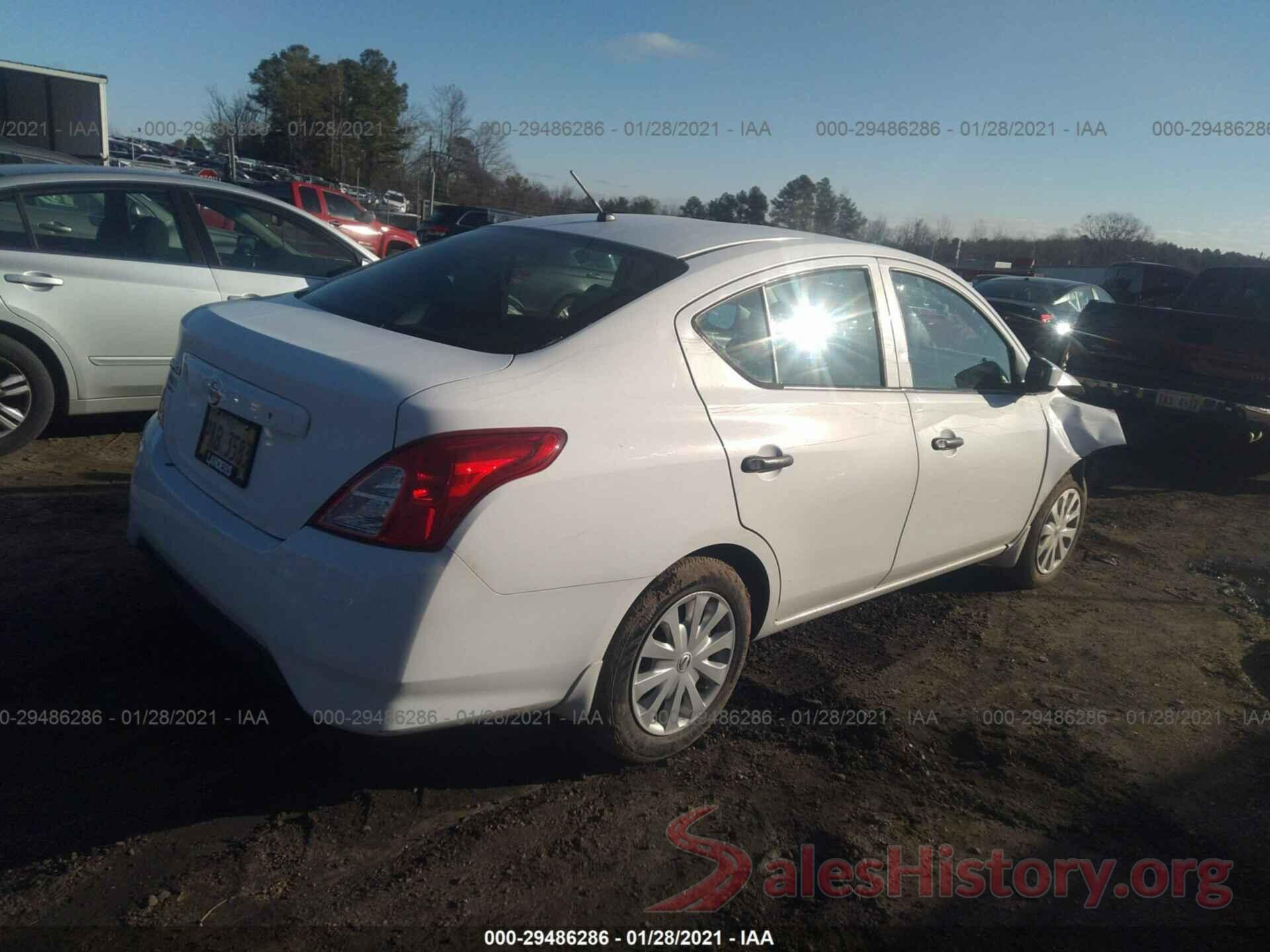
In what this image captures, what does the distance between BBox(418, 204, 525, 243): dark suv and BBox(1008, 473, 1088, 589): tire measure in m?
18.8

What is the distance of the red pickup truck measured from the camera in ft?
59.9

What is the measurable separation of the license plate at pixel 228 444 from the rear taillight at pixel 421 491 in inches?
16.1

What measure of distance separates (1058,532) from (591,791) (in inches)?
130

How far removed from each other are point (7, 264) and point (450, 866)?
4446mm

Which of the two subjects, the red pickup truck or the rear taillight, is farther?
the red pickup truck

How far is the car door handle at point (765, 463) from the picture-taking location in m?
2.99

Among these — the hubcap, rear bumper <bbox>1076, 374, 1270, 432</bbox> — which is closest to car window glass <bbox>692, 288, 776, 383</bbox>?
the hubcap

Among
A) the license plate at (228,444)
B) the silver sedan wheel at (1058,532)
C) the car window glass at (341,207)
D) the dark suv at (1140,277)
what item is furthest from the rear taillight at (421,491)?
the dark suv at (1140,277)

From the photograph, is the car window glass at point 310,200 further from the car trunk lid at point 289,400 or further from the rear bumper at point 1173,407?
the car trunk lid at point 289,400

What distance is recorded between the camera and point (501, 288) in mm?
3213

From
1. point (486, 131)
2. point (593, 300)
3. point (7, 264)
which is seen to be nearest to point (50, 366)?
point (7, 264)

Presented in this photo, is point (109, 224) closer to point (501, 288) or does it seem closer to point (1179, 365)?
point (501, 288)

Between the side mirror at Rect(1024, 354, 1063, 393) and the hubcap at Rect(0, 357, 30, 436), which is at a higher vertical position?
the side mirror at Rect(1024, 354, 1063, 393)

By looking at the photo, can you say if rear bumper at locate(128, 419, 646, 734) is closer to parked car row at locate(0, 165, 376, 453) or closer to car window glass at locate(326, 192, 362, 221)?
parked car row at locate(0, 165, 376, 453)
